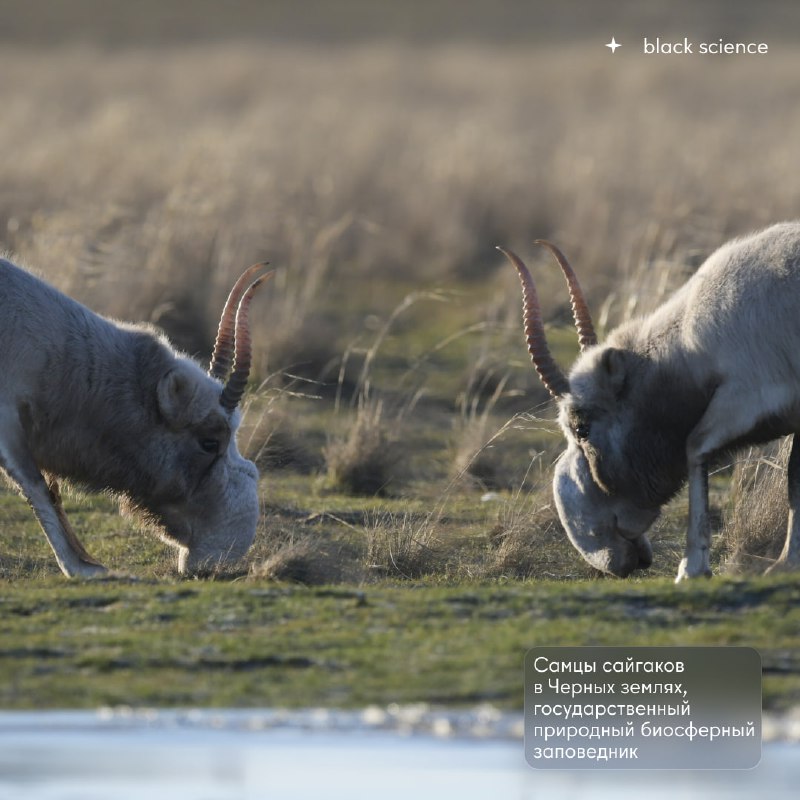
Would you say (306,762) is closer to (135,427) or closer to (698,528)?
(698,528)

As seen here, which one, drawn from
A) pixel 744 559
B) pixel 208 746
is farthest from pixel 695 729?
pixel 744 559

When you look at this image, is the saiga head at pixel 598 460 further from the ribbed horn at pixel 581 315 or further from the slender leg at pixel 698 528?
the slender leg at pixel 698 528

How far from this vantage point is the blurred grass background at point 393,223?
43.0ft

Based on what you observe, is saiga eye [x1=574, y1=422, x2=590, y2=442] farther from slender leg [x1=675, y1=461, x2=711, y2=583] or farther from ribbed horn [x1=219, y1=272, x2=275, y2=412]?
ribbed horn [x1=219, y1=272, x2=275, y2=412]

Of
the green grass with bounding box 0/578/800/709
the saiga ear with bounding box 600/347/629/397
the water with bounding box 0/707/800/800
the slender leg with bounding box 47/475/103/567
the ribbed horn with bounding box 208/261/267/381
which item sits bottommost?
the water with bounding box 0/707/800/800

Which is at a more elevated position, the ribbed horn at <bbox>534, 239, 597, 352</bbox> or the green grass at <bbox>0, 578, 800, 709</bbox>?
the ribbed horn at <bbox>534, 239, 597, 352</bbox>

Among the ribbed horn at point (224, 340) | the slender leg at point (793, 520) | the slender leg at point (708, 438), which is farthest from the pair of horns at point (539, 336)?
the ribbed horn at point (224, 340)

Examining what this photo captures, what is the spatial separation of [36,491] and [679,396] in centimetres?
355

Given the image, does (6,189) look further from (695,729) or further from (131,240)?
(695,729)

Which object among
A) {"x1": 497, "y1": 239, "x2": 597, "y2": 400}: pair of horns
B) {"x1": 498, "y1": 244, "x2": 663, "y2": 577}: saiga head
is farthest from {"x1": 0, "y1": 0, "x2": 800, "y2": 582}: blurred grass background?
{"x1": 497, "y1": 239, "x2": 597, "y2": 400}: pair of horns

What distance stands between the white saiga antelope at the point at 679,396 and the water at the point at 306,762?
109 inches

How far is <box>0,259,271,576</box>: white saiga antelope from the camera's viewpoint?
1042 centimetres
